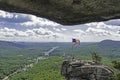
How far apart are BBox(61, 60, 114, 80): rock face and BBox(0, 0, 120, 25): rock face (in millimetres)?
84108

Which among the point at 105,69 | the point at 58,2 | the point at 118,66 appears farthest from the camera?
the point at 118,66

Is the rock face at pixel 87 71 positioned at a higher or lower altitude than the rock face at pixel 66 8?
lower

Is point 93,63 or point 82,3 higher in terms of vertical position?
point 82,3

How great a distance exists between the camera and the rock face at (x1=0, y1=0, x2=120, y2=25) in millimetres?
15742

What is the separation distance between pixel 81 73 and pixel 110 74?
1010 cm

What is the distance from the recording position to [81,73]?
10088 centimetres

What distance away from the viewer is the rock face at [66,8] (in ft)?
51.6

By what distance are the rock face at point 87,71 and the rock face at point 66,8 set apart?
84.1 m

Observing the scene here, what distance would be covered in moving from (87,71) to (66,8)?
86.0m

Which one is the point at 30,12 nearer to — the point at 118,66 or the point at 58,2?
the point at 58,2

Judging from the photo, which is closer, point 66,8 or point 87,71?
point 66,8

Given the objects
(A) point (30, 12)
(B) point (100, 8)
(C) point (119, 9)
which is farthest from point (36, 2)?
(C) point (119, 9)

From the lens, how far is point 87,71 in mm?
100562

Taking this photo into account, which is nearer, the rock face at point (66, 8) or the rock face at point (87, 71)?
the rock face at point (66, 8)
